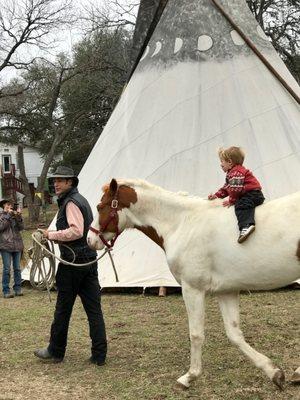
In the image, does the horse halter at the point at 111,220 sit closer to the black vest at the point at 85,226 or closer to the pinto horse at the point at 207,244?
the pinto horse at the point at 207,244

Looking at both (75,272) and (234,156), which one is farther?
(75,272)

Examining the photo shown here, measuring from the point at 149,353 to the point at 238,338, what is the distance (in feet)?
4.53

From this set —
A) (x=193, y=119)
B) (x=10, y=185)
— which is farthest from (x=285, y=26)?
(x=10, y=185)

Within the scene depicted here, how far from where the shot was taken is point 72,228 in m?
5.20

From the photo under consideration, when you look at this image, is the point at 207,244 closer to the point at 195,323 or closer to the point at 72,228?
the point at 195,323

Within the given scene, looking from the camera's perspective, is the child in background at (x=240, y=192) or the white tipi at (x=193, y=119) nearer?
the child in background at (x=240, y=192)

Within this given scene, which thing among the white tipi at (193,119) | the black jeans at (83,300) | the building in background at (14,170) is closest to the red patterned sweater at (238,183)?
the black jeans at (83,300)

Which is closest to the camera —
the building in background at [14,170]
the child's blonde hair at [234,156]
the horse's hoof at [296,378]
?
the horse's hoof at [296,378]

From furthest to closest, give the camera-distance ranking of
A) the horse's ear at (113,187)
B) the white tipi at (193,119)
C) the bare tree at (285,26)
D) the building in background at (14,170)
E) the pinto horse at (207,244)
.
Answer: the building in background at (14,170), the bare tree at (285,26), the white tipi at (193,119), the horse's ear at (113,187), the pinto horse at (207,244)

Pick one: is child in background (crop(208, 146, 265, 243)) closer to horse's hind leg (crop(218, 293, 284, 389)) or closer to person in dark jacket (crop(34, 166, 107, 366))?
horse's hind leg (crop(218, 293, 284, 389))

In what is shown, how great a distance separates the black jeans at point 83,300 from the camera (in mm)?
5340

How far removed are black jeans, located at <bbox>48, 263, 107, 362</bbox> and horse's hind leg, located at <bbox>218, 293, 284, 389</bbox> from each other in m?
1.33

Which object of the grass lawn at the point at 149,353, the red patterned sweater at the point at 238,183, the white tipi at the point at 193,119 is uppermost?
the white tipi at the point at 193,119

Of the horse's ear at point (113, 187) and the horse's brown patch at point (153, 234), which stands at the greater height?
the horse's ear at point (113, 187)
